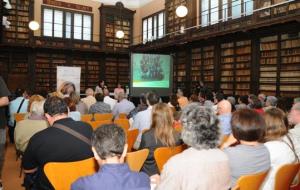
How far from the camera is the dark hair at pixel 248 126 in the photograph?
7.64 feet

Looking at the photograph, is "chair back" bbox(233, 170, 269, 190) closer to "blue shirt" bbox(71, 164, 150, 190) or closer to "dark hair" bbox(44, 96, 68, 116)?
"blue shirt" bbox(71, 164, 150, 190)

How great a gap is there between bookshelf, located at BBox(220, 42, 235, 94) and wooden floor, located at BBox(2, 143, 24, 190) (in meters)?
6.88

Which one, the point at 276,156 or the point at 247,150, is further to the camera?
the point at 276,156

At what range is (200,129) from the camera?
1.92 metres

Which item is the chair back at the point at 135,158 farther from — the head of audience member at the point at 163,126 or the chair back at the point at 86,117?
the chair back at the point at 86,117

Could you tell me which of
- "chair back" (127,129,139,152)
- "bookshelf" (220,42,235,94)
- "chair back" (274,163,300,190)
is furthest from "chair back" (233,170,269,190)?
"bookshelf" (220,42,235,94)

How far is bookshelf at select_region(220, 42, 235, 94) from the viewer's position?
1042cm

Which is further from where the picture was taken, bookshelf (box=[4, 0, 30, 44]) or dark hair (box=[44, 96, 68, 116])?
bookshelf (box=[4, 0, 30, 44])

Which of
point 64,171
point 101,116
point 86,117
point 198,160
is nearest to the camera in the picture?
point 198,160

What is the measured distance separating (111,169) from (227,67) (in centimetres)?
955

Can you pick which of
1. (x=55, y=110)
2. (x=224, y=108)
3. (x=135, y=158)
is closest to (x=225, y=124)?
(x=224, y=108)

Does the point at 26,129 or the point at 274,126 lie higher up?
the point at 274,126

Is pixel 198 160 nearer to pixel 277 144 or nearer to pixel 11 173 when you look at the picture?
pixel 277 144

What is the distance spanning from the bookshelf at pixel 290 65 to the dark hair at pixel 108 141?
7.65 m
